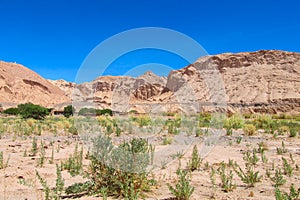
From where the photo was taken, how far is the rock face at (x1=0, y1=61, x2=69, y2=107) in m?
54.6

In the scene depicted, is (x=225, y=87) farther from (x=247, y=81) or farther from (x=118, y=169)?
(x=118, y=169)

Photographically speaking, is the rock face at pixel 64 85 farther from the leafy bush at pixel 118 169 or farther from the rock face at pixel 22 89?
the leafy bush at pixel 118 169

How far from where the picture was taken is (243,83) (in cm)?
5034

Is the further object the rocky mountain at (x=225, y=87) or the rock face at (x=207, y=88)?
the rock face at (x=207, y=88)

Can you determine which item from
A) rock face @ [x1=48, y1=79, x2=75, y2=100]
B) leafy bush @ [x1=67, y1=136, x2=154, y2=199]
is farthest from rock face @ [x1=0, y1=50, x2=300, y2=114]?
leafy bush @ [x1=67, y1=136, x2=154, y2=199]

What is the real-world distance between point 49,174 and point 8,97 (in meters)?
54.2

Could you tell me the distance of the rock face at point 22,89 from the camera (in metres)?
54.6

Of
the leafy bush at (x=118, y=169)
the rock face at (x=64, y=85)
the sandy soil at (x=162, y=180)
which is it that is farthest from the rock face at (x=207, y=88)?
the leafy bush at (x=118, y=169)

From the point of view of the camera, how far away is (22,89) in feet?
188

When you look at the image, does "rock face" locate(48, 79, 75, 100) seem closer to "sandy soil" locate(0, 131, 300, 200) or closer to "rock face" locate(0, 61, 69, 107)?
"rock face" locate(0, 61, 69, 107)

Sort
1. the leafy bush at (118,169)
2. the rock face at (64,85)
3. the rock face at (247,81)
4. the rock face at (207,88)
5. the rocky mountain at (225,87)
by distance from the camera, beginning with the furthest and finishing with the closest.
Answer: the rock face at (64,85)
the rock face at (207,88)
the rocky mountain at (225,87)
the rock face at (247,81)
the leafy bush at (118,169)

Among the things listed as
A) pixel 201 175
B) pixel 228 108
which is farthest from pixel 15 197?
pixel 228 108

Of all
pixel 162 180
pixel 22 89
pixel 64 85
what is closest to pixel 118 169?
pixel 162 180

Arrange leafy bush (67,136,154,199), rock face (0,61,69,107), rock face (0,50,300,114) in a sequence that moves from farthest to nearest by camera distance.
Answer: rock face (0,61,69,107)
rock face (0,50,300,114)
leafy bush (67,136,154,199)
